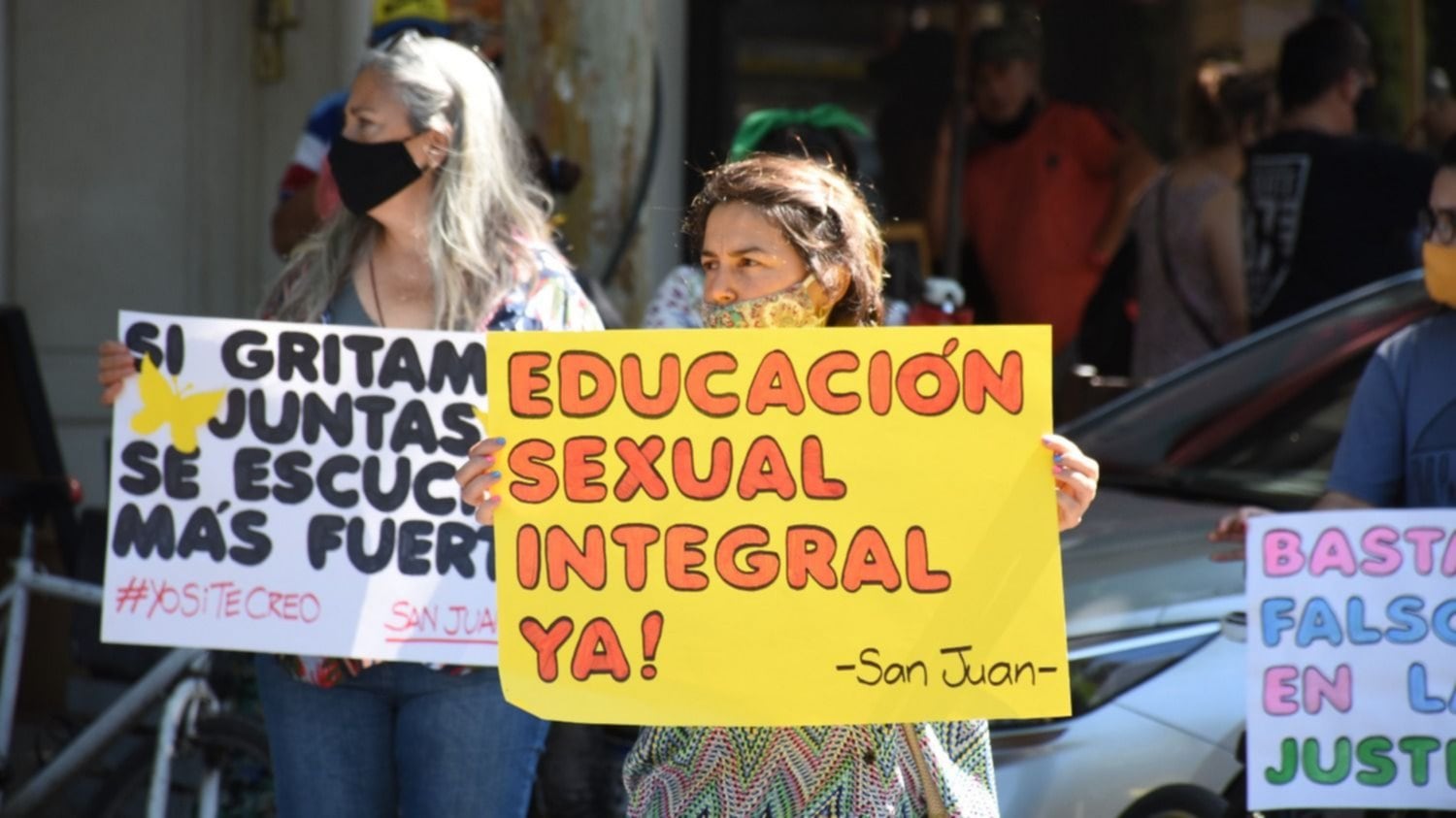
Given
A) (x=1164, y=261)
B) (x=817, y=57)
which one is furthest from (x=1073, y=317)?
(x=817, y=57)

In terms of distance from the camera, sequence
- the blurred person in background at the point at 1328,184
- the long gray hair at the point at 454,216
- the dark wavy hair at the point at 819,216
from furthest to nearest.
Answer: the blurred person in background at the point at 1328,184 < the long gray hair at the point at 454,216 < the dark wavy hair at the point at 819,216

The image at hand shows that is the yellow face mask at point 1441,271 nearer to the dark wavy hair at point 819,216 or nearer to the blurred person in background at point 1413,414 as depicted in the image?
the blurred person in background at point 1413,414

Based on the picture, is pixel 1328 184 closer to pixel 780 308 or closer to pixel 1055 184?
pixel 1055 184

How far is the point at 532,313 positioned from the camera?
3723 millimetres

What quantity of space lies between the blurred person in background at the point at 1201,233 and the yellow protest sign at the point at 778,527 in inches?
191

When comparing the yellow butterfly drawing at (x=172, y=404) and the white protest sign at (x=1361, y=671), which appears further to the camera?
the yellow butterfly drawing at (x=172, y=404)

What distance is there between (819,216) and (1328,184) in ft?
13.8

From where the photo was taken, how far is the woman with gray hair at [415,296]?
3.59 metres

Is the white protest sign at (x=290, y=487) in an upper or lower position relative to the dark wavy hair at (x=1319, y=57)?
lower

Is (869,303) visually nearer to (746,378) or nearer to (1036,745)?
(746,378)

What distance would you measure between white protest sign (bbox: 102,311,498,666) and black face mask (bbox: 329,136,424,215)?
25 centimetres

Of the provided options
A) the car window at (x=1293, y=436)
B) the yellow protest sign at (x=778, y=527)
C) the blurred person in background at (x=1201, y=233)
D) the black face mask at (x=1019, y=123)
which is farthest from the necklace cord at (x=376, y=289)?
the black face mask at (x=1019, y=123)

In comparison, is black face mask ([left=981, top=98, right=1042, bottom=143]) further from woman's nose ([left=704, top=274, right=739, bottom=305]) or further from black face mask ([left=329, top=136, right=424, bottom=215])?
woman's nose ([left=704, top=274, right=739, bottom=305])

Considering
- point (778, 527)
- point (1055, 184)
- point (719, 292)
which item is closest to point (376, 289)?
point (719, 292)
